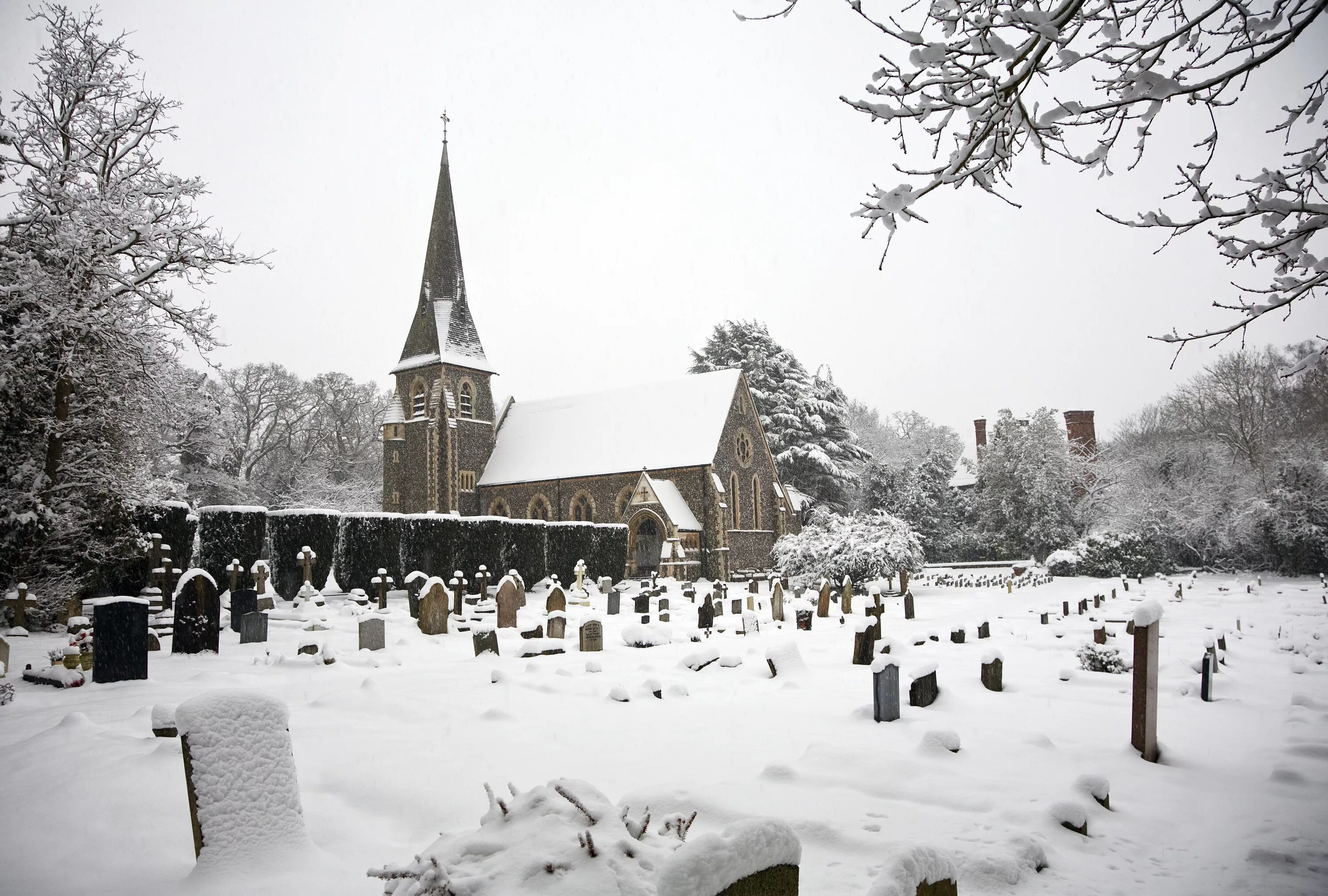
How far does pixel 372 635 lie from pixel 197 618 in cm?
→ 206

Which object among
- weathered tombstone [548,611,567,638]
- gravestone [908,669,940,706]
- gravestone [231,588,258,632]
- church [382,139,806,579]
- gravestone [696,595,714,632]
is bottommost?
gravestone [696,595,714,632]

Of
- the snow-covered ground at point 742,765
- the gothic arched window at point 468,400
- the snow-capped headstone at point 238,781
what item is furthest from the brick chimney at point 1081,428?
the snow-capped headstone at point 238,781

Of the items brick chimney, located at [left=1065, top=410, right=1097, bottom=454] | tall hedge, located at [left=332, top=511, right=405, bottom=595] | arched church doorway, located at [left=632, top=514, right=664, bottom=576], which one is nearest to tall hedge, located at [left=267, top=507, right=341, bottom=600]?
tall hedge, located at [left=332, top=511, right=405, bottom=595]

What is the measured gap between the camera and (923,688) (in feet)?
21.1

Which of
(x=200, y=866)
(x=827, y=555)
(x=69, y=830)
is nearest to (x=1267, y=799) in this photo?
(x=200, y=866)

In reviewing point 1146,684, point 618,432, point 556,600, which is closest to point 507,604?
point 556,600

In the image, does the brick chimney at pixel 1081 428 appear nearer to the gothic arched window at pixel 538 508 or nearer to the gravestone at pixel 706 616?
the gothic arched window at pixel 538 508

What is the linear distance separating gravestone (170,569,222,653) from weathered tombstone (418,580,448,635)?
9.54ft

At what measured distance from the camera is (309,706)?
6.23 metres

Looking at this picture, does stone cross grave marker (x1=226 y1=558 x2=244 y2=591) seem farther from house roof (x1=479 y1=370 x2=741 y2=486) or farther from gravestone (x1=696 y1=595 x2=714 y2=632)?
house roof (x1=479 y1=370 x2=741 y2=486)

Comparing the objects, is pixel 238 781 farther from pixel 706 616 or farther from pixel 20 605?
pixel 706 616

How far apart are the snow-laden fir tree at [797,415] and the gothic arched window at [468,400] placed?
1381 cm

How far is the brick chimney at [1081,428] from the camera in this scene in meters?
36.7

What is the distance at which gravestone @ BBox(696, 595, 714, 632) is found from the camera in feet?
43.5
